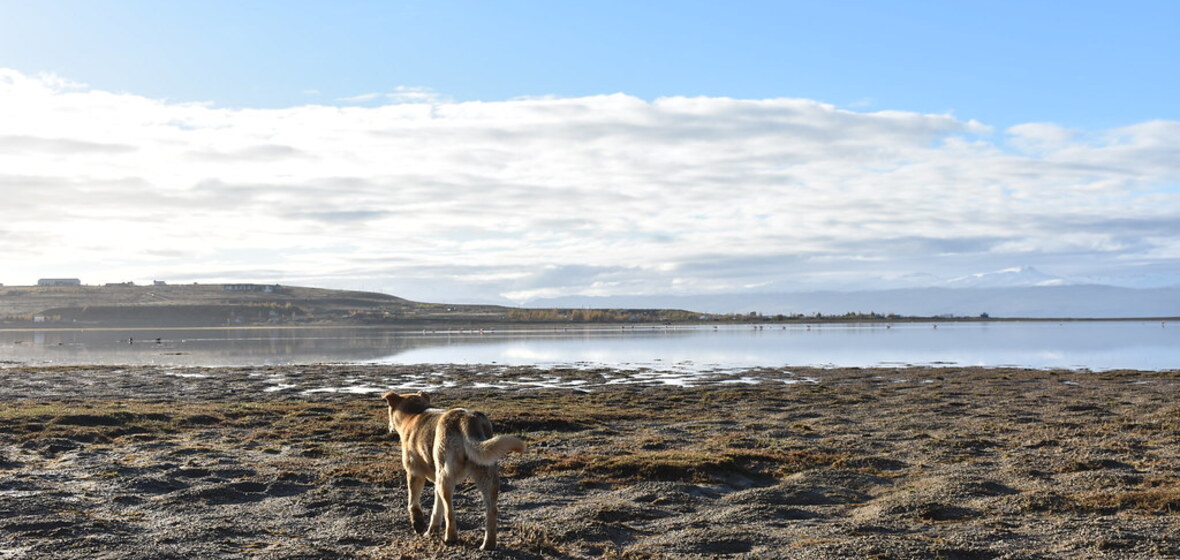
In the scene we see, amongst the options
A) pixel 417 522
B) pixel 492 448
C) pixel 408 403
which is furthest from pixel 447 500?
pixel 408 403

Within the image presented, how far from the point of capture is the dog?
1049cm

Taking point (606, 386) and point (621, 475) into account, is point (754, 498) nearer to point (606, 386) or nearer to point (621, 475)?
point (621, 475)

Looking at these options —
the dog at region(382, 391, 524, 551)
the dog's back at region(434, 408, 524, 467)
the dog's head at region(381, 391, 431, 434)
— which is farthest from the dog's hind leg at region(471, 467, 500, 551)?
the dog's head at region(381, 391, 431, 434)

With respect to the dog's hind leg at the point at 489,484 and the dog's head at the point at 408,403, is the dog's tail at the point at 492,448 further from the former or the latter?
the dog's head at the point at 408,403

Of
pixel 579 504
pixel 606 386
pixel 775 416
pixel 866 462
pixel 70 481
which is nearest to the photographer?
pixel 579 504

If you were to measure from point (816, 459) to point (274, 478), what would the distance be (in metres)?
10.6

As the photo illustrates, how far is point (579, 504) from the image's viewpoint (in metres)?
14.6

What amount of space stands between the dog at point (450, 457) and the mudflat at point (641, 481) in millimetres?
415

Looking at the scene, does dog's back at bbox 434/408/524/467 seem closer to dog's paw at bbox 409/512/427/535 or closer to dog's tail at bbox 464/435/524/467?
dog's tail at bbox 464/435/524/467

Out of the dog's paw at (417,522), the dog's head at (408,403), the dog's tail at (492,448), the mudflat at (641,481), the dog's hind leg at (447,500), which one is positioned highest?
the dog's head at (408,403)

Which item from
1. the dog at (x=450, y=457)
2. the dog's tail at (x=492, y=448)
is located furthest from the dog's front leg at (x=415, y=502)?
the dog's tail at (x=492, y=448)

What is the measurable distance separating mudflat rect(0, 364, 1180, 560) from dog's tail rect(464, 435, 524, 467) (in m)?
1.36

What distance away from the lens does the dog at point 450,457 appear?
34.4 feet

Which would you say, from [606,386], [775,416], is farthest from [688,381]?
[775,416]
